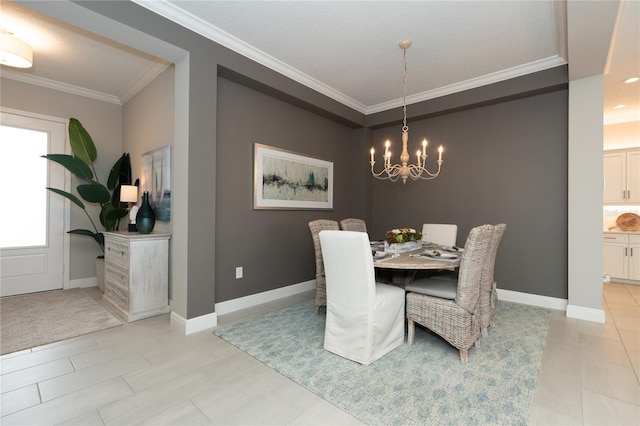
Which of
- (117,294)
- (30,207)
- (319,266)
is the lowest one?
(117,294)

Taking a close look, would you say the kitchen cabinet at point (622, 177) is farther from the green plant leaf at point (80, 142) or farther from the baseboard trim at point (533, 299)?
the green plant leaf at point (80, 142)

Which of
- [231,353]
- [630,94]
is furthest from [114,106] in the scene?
[630,94]

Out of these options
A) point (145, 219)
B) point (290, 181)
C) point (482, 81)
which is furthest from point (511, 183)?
point (145, 219)

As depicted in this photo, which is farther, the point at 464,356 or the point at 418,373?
the point at 464,356

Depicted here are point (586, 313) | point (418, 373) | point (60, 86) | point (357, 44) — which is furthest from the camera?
point (60, 86)

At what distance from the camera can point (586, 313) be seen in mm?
3168

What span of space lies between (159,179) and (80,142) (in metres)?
1.45

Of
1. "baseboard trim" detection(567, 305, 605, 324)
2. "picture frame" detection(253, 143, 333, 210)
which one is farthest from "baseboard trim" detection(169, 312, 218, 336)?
"baseboard trim" detection(567, 305, 605, 324)

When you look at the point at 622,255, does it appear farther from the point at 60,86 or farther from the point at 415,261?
the point at 60,86

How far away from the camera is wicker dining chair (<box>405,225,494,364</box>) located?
7.25 ft

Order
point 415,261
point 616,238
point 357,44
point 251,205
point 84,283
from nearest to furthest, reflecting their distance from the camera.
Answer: point 415,261 → point 357,44 → point 251,205 → point 84,283 → point 616,238

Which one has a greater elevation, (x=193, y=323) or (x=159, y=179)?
(x=159, y=179)

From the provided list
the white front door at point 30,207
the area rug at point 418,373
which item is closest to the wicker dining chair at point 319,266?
the area rug at point 418,373

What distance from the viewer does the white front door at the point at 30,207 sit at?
12.6ft
